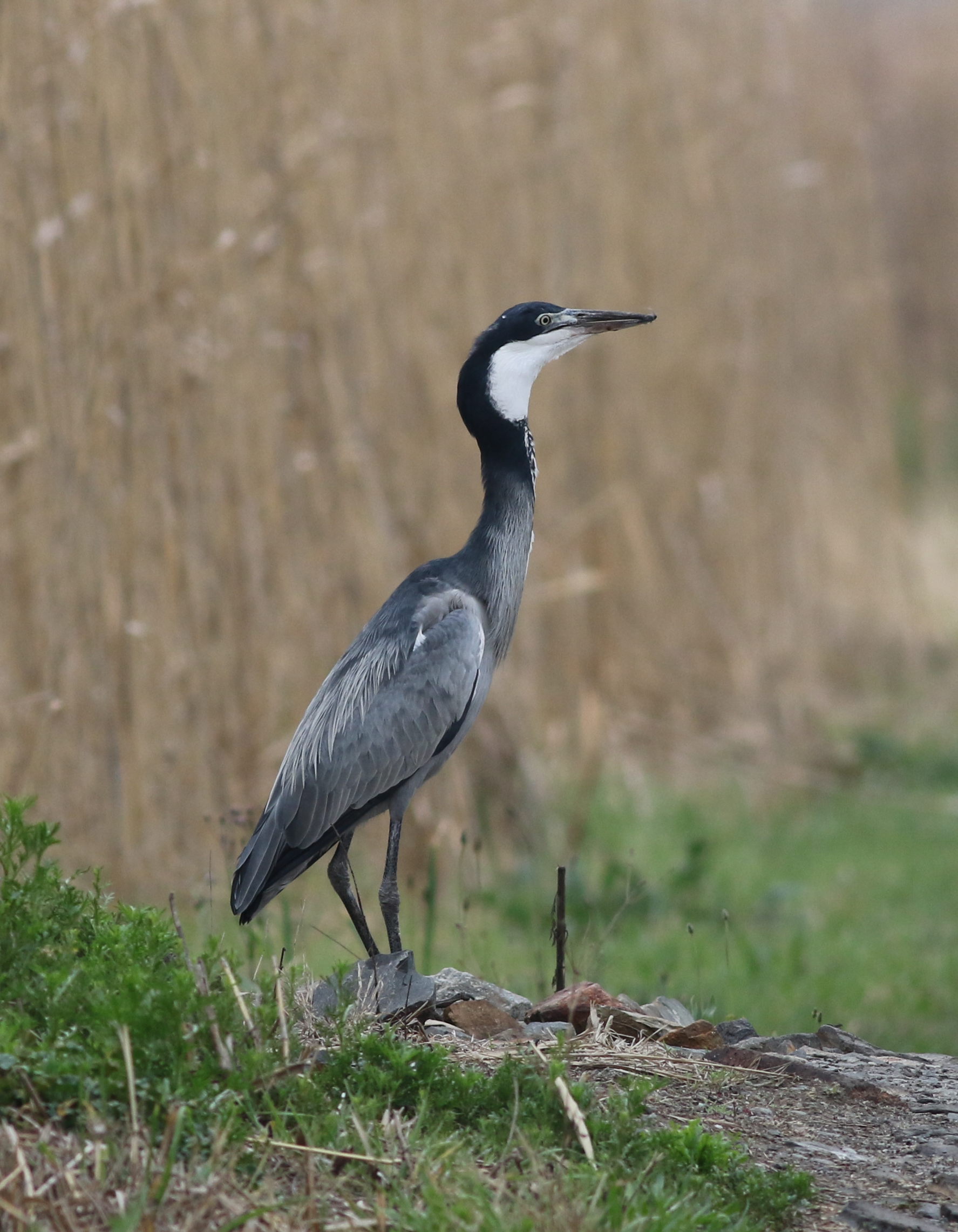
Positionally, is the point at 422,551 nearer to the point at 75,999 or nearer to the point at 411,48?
the point at 411,48

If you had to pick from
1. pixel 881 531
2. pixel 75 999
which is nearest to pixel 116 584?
pixel 75 999

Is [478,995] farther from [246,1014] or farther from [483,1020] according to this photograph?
[246,1014]

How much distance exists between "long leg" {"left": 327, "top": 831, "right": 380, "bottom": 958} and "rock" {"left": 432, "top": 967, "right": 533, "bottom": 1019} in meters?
0.29

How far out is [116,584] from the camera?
484 centimetres

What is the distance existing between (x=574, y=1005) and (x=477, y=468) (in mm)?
3896

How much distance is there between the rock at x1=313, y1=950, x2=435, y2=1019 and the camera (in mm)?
3053

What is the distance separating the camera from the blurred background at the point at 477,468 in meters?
4.65

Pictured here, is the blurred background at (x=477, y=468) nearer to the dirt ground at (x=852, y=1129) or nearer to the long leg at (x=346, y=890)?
the long leg at (x=346, y=890)

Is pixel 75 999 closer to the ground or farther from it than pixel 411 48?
closer to the ground

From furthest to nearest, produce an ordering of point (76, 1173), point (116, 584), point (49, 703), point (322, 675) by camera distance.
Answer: point (322, 675) < point (116, 584) < point (49, 703) < point (76, 1173)

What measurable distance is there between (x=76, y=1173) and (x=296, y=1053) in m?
0.41

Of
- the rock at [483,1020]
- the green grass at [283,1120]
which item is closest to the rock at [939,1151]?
the green grass at [283,1120]

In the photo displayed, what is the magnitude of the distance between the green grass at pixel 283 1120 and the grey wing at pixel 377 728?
108 centimetres

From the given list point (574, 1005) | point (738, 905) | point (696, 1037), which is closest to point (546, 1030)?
point (574, 1005)
